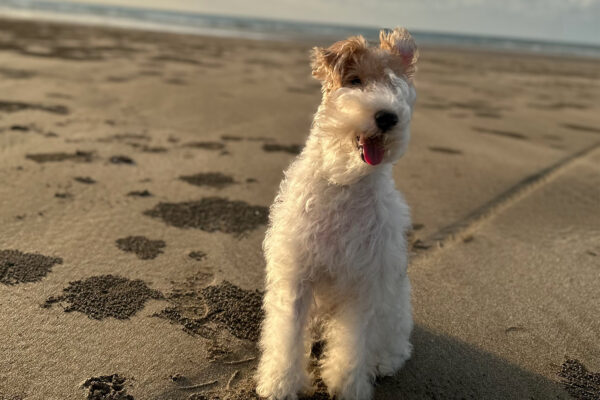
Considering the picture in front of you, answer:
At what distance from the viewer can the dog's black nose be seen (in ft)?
7.73

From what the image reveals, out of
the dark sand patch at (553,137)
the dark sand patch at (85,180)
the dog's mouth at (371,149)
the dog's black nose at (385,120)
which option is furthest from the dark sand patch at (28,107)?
the dark sand patch at (553,137)

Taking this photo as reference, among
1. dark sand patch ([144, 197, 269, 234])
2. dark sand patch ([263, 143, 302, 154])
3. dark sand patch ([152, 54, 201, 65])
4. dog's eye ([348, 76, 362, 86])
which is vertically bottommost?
dark sand patch ([144, 197, 269, 234])

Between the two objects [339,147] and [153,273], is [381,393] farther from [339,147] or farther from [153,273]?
[153,273]

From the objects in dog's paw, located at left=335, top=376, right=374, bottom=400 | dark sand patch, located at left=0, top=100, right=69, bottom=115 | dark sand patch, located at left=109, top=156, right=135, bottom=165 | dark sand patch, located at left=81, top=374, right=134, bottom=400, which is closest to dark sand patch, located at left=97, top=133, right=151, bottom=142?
dark sand patch, located at left=109, top=156, right=135, bottom=165

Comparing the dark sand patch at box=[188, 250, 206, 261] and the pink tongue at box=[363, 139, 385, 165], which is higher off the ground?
the pink tongue at box=[363, 139, 385, 165]

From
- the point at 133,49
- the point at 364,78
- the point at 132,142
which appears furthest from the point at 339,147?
the point at 133,49

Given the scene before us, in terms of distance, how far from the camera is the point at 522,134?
9570 millimetres

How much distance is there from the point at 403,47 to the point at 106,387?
8.12ft

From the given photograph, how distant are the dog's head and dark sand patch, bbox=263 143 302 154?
175 inches

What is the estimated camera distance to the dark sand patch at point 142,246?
4254mm

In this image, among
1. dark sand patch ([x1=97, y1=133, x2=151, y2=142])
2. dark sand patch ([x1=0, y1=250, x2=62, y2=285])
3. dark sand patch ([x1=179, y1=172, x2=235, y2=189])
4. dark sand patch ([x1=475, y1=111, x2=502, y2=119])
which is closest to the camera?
dark sand patch ([x1=0, y1=250, x2=62, y2=285])

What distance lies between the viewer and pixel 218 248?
4.50 metres

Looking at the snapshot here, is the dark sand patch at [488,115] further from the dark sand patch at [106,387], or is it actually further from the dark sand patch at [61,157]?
the dark sand patch at [106,387]

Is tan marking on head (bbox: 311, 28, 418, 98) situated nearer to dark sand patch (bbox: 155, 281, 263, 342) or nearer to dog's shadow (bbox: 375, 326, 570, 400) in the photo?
dark sand patch (bbox: 155, 281, 263, 342)
